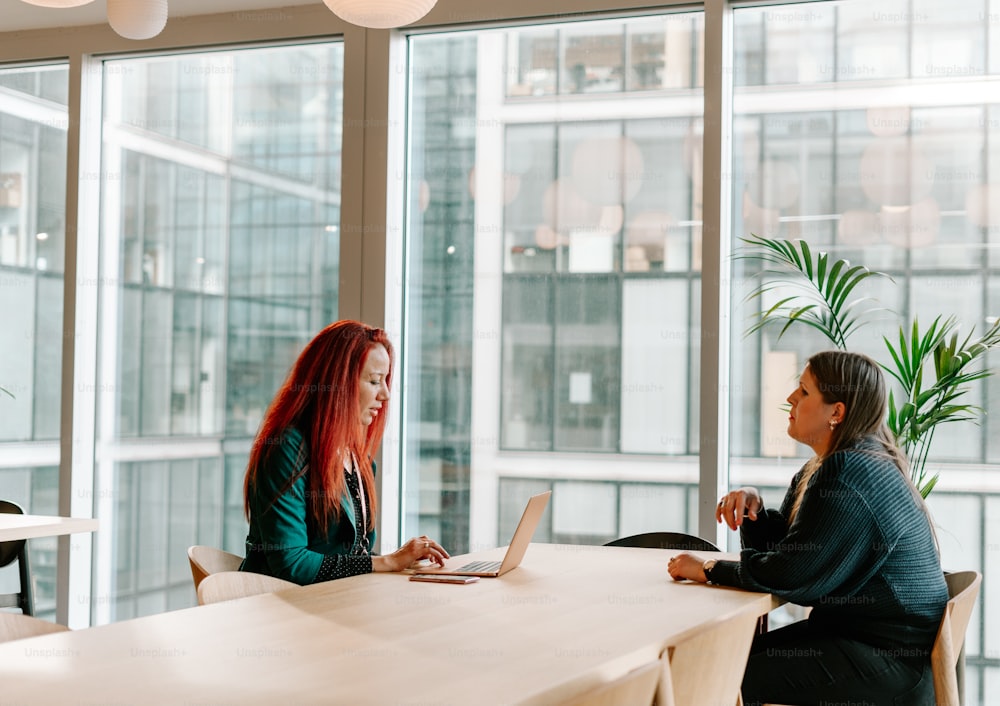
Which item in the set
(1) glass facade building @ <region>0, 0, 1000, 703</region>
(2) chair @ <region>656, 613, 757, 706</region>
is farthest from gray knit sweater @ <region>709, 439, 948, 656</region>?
(1) glass facade building @ <region>0, 0, 1000, 703</region>

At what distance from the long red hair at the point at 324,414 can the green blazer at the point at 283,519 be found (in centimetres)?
3

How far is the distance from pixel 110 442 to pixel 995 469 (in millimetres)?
3952

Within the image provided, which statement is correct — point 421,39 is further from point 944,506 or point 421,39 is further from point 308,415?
point 944,506

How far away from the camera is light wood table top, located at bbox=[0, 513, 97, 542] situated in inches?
138

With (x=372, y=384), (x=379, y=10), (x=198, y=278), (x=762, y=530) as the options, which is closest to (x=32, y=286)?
(x=198, y=278)

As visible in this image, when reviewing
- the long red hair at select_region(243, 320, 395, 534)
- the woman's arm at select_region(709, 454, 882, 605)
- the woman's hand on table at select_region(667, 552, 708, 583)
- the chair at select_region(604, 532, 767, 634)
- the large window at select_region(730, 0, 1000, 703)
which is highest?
the large window at select_region(730, 0, 1000, 703)

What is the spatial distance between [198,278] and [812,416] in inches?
125

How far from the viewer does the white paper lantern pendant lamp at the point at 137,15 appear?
3.36 metres

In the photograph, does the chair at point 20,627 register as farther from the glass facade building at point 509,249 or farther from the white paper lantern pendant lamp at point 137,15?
the glass facade building at point 509,249

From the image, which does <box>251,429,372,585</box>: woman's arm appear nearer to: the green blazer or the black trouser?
the green blazer

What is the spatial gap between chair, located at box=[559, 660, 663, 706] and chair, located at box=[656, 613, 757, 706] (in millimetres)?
202

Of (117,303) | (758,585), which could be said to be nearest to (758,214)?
(758,585)

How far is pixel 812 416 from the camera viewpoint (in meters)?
3.05

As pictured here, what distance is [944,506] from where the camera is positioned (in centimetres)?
413
